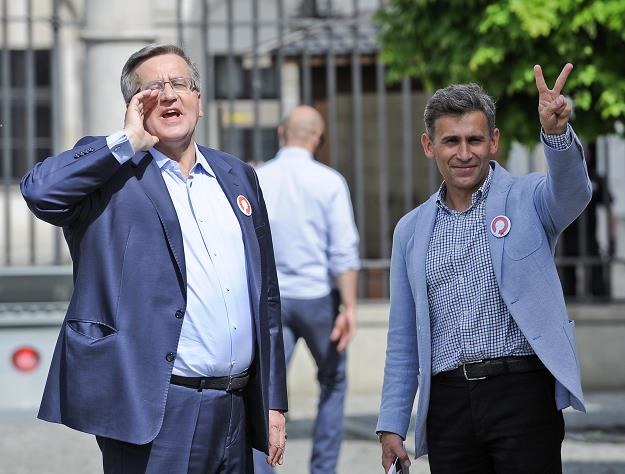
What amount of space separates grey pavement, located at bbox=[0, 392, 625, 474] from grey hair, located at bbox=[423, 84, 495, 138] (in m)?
3.51

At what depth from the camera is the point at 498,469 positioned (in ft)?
12.1

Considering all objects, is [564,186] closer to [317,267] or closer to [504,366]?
[504,366]

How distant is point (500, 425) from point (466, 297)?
377 millimetres

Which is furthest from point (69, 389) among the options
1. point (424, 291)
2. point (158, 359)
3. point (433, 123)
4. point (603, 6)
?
point (603, 6)

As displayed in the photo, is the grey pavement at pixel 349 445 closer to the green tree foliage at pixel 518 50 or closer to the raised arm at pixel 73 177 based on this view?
the green tree foliage at pixel 518 50

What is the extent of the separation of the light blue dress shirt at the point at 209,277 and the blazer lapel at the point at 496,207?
0.72 meters

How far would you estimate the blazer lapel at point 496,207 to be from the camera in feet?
12.1

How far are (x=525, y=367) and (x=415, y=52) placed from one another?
4.30 m

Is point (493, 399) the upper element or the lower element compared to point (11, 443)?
upper

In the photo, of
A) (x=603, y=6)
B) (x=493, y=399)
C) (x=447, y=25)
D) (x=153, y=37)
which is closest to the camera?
(x=493, y=399)

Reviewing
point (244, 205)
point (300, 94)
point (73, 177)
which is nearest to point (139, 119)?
point (73, 177)

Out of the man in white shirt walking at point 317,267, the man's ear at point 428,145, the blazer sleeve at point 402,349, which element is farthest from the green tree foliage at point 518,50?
the blazer sleeve at point 402,349

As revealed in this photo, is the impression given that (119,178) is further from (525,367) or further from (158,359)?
(525,367)

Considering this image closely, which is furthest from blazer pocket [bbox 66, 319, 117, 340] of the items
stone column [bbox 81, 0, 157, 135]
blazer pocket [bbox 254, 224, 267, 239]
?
stone column [bbox 81, 0, 157, 135]
